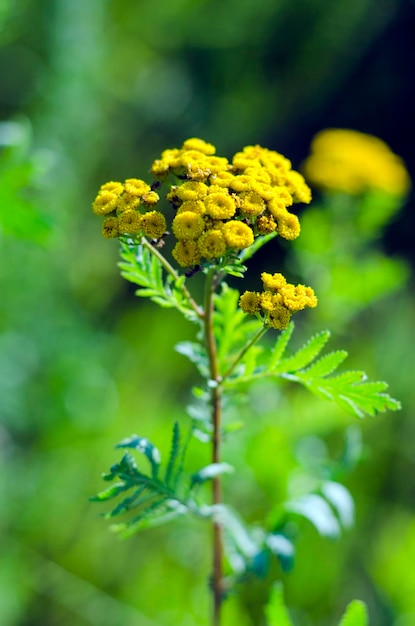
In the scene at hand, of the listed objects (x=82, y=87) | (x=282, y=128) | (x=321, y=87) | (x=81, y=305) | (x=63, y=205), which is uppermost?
(x=321, y=87)

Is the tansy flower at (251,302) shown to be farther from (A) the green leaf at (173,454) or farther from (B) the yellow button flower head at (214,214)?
(A) the green leaf at (173,454)

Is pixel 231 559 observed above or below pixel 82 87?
below

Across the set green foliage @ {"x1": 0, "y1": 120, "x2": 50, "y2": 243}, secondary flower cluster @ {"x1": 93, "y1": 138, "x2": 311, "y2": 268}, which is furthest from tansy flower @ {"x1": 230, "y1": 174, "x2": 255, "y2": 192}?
green foliage @ {"x1": 0, "y1": 120, "x2": 50, "y2": 243}

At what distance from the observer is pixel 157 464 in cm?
144

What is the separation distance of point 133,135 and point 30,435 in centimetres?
331

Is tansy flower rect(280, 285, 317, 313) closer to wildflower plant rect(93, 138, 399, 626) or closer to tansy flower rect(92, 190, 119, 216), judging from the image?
wildflower plant rect(93, 138, 399, 626)

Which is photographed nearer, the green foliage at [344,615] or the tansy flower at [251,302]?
the tansy flower at [251,302]

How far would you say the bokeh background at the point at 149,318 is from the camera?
3.12 metres

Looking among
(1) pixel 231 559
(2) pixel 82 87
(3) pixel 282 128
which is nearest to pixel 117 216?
(1) pixel 231 559

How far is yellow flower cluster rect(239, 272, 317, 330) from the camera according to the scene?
1229mm

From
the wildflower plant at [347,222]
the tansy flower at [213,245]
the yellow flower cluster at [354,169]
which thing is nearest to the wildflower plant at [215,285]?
the tansy flower at [213,245]

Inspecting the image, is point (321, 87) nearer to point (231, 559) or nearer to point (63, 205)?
point (63, 205)

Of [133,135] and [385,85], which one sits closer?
[133,135]

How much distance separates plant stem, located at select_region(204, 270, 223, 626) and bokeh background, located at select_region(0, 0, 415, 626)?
83 centimetres
